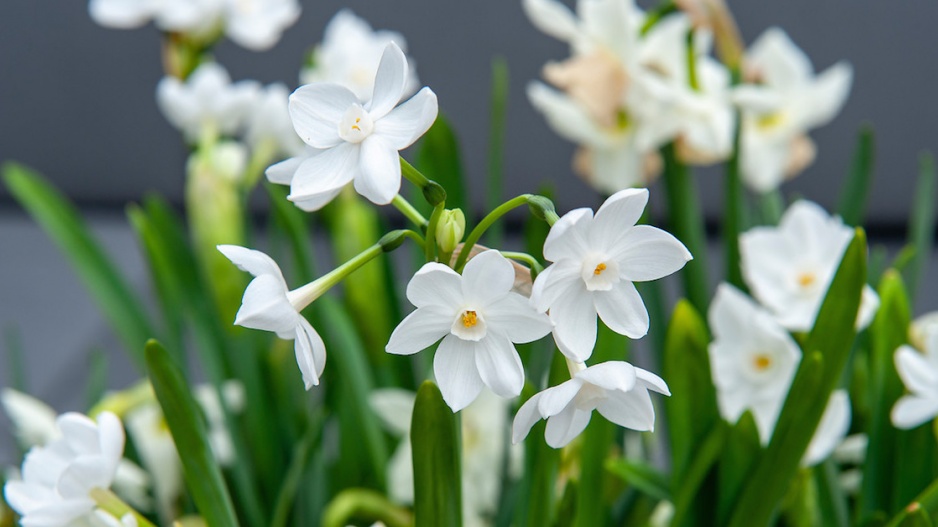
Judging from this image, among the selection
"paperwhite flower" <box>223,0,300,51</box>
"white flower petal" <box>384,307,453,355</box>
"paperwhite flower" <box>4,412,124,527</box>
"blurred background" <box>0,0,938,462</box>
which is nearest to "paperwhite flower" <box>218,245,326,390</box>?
"white flower petal" <box>384,307,453,355</box>

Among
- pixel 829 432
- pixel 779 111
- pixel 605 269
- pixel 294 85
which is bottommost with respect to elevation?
pixel 294 85

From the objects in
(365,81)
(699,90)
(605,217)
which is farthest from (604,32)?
(605,217)

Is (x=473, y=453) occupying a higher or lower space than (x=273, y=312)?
lower

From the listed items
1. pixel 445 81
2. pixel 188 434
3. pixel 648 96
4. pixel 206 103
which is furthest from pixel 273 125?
pixel 445 81

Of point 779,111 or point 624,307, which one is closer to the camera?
point 624,307

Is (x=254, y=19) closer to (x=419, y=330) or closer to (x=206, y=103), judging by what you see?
(x=206, y=103)

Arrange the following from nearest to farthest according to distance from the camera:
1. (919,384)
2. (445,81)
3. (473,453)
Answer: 1. (919,384)
2. (473,453)
3. (445,81)

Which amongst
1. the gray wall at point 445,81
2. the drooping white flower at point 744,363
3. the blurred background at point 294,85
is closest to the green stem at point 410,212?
the drooping white flower at point 744,363

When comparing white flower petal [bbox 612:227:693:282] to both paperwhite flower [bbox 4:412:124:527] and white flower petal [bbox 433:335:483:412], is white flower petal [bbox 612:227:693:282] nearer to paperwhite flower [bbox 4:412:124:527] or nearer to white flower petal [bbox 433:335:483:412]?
white flower petal [bbox 433:335:483:412]
